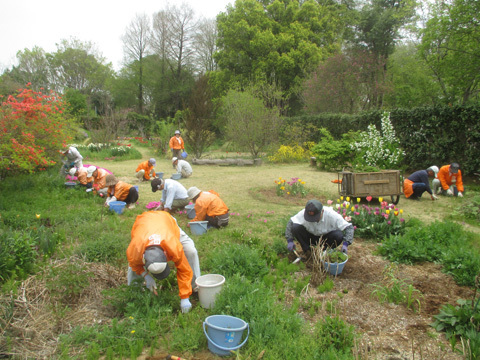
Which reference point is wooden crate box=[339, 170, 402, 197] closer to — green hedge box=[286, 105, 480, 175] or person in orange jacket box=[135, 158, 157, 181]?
green hedge box=[286, 105, 480, 175]

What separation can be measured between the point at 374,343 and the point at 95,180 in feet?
25.3

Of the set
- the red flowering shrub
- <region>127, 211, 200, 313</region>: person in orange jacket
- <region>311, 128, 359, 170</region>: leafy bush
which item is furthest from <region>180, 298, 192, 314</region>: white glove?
<region>311, 128, 359, 170</region>: leafy bush

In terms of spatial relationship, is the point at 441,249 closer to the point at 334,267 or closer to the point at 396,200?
the point at 334,267

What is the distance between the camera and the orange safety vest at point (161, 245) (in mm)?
3131

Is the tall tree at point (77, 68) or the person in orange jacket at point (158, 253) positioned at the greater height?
the tall tree at point (77, 68)

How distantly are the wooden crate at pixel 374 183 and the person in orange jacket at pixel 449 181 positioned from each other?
217 centimetres

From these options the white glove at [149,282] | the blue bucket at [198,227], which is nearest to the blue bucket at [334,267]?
the white glove at [149,282]

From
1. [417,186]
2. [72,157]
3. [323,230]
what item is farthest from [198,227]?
Answer: [72,157]

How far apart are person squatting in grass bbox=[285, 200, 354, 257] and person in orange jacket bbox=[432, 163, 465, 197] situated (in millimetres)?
5737

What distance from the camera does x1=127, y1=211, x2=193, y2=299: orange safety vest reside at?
123 inches

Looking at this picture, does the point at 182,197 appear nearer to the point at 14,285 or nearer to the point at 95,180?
the point at 95,180

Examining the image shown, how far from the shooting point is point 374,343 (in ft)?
9.53

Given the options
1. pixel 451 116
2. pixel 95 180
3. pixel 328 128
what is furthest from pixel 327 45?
pixel 95 180

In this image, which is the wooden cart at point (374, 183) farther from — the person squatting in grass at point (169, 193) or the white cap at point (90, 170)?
the white cap at point (90, 170)
